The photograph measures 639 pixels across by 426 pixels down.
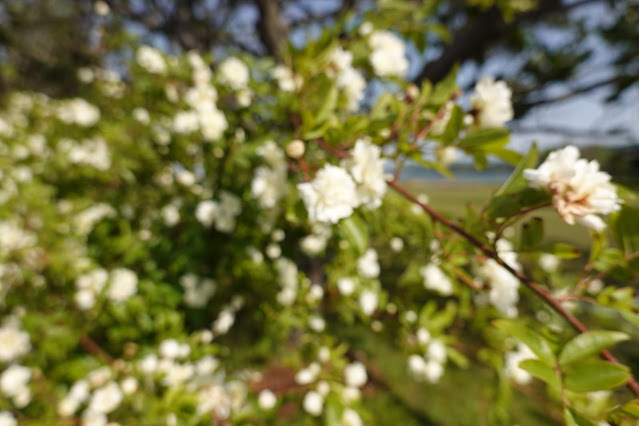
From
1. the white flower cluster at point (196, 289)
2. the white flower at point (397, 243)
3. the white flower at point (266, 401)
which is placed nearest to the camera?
the white flower at point (266, 401)

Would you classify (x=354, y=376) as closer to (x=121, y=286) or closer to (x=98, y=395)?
(x=98, y=395)

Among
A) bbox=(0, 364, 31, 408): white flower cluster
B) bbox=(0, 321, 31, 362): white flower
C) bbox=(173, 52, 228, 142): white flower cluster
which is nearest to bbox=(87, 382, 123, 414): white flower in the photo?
bbox=(0, 364, 31, 408): white flower cluster

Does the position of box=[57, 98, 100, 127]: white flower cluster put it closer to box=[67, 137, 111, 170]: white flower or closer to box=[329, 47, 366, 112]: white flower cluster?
box=[67, 137, 111, 170]: white flower

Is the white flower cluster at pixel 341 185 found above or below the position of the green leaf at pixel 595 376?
above

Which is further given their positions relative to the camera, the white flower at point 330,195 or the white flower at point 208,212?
the white flower at point 208,212

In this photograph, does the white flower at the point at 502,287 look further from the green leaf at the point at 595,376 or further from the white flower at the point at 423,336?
the white flower at the point at 423,336

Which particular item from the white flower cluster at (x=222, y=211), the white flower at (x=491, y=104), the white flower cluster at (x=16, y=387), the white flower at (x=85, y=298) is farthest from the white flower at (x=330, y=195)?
the white flower cluster at (x=16, y=387)

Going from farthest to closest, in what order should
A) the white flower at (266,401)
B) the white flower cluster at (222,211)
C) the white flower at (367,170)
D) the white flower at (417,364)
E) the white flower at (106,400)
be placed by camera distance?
the white flower at (417,364) < the white flower at (266,401) < the white flower cluster at (222,211) < the white flower at (106,400) < the white flower at (367,170)
